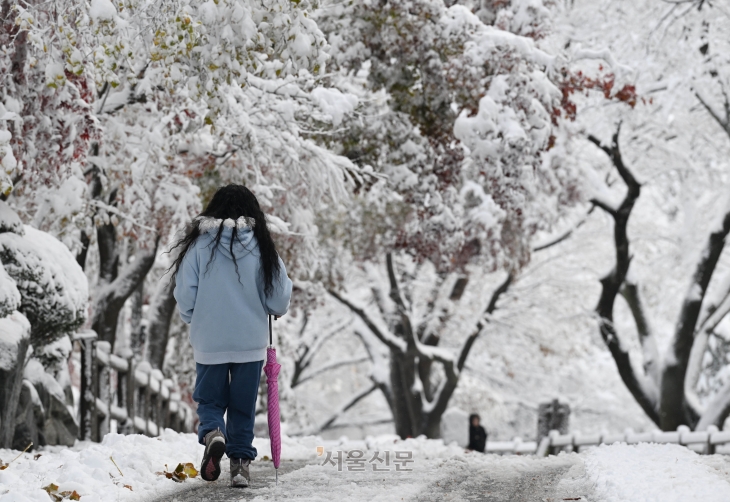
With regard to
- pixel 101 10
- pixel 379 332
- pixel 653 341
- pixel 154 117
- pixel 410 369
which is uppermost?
pixel 154 117

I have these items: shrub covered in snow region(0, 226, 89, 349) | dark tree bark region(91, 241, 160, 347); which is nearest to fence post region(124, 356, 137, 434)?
dark tree bark region(91, 241, 160, 347)

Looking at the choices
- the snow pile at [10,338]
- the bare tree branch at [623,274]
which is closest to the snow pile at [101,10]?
the snow pile at [10,338]

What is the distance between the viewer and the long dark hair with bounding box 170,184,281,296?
498 cm

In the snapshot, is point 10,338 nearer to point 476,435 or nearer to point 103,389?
point 103,389

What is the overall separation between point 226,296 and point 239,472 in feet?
3.29

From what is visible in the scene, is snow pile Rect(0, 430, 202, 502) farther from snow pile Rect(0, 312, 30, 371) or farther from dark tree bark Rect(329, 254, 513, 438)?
dark tree bark Rect(329, 254, 513, 438)

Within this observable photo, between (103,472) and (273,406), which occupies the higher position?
(273,406)

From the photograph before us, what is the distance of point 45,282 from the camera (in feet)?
23.2

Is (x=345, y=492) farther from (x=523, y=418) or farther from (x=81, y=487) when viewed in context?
(x=523, y=418)

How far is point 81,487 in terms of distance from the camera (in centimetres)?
444

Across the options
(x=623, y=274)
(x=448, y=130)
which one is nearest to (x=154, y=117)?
(x=448, y=130)

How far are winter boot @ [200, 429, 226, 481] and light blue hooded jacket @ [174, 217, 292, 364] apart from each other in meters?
0.41

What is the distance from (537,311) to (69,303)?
1575cm

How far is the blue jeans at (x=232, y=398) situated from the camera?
16.4ft
